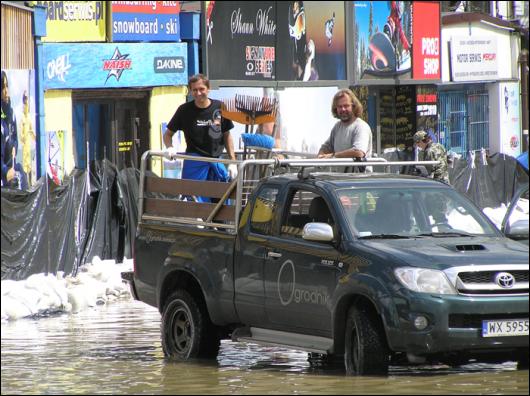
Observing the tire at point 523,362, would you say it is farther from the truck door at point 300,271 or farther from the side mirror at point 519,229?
the truck door at point 300,271

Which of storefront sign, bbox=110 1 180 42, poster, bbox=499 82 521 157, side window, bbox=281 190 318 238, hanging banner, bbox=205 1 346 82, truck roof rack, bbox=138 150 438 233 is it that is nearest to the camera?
side window, bbox=281 190 318 238

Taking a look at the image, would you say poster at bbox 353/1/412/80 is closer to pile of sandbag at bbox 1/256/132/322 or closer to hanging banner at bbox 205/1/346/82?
hanging banner at bbox 205/1/346/82

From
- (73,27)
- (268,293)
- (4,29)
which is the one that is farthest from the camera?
(73,27)

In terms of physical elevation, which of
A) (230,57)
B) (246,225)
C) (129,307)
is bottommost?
(129,307)

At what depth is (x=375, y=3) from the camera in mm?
34344

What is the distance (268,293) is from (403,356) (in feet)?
3.87

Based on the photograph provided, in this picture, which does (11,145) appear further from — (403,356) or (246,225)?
(403,356)

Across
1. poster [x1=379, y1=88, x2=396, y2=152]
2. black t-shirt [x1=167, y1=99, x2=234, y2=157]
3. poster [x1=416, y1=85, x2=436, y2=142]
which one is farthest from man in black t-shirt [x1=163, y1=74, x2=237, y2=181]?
poster [x1=416, y1=85, x2=436, y2=142]

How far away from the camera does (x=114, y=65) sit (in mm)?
25562

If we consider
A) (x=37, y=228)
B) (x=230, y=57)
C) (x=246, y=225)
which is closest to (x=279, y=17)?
(x=230, y=57)

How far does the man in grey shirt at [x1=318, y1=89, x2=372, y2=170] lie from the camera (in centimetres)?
1399

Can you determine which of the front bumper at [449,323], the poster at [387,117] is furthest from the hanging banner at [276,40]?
the front bumper at [449,323]

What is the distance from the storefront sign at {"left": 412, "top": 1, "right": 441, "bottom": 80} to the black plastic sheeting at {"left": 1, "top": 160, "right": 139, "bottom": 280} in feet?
51.2

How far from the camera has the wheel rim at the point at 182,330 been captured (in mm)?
12289
